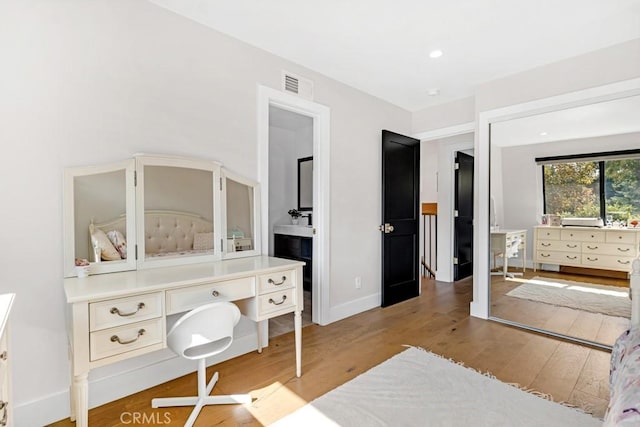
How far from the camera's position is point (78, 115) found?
1.86 m

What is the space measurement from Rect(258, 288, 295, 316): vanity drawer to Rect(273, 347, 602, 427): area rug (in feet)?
1.97

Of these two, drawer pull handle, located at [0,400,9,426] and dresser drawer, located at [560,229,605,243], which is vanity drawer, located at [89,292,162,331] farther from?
dresser drawer, located at [560,229,605,243]

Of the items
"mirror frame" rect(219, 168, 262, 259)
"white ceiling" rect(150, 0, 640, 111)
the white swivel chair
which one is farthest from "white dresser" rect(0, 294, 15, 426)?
"white ceiling" rect(150, 0, 640, 111)

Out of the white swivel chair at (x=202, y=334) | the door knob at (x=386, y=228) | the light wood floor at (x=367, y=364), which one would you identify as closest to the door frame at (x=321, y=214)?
the light wood floor at (x=367, y=364)

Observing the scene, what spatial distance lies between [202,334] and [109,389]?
843 mm

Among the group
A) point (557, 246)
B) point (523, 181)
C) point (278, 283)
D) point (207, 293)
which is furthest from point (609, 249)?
point (207, 293)

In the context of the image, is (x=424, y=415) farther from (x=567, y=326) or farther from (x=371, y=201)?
(x=371, y=201)

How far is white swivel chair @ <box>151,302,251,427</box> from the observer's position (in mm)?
1613

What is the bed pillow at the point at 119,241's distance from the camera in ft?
6.49

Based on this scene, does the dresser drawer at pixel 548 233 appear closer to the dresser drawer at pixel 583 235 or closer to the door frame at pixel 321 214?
the dresser drawer at pixel 583 235

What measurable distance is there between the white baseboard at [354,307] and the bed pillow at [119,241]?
6.65 ft

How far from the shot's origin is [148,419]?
5.83 ft

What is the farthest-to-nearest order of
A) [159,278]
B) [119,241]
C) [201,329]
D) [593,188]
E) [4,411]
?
[593,188], [119,241], [159,278], [201,329], [4,411]

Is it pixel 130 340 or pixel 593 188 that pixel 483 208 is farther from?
pixel 130 340
